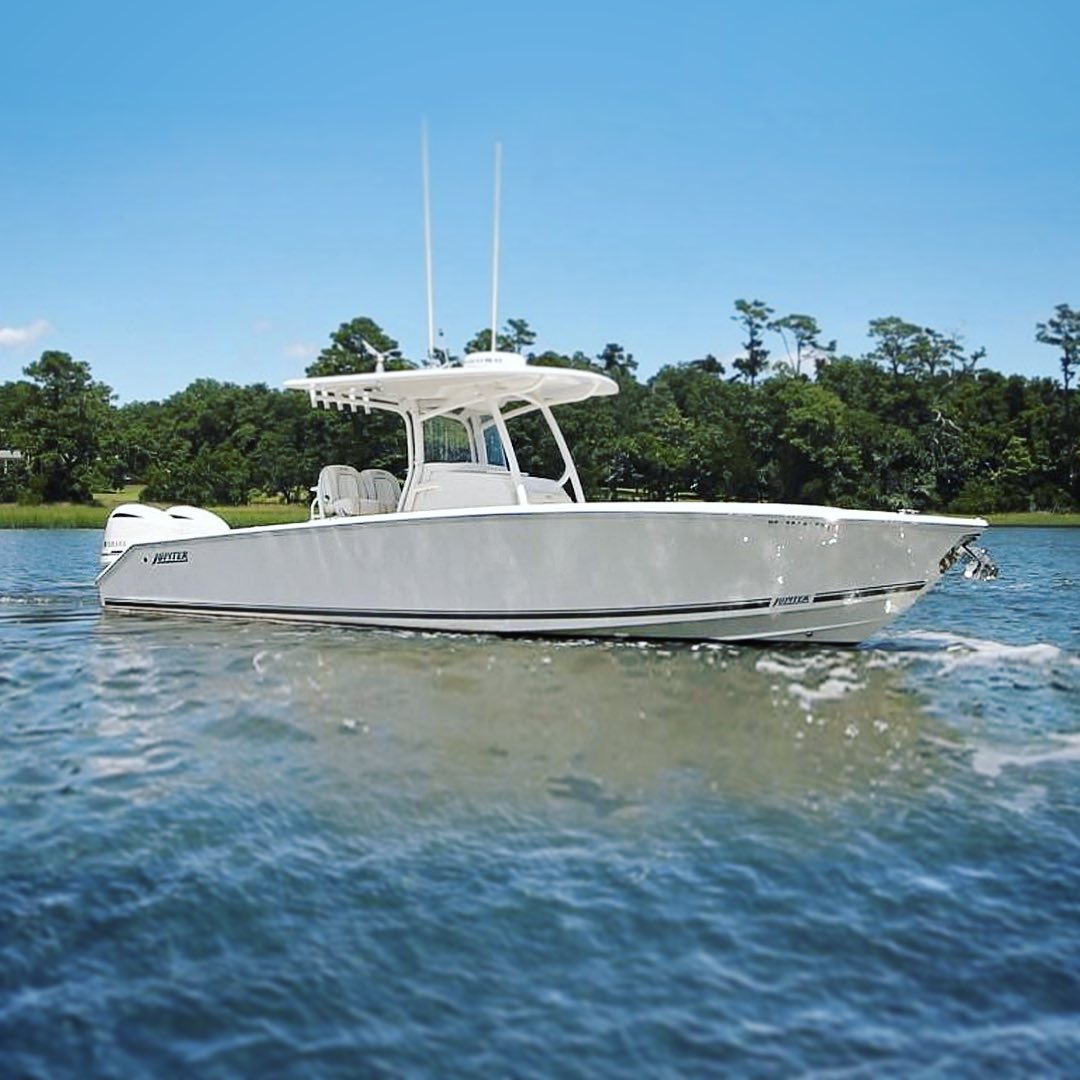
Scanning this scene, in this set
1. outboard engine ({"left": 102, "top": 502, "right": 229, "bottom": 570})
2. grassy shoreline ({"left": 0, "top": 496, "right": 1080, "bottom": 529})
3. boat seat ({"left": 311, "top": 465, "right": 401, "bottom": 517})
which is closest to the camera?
boat seat ({"left": 311, "top": 465, "right": 401, "bottom": 517})

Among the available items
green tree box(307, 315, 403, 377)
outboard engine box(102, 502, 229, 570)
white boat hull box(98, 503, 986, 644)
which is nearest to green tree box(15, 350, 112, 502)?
green tree box(307, 315, 403, 377)

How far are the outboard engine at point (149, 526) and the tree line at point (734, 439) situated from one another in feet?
140

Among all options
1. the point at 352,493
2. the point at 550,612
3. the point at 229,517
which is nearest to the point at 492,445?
the point at 352,493

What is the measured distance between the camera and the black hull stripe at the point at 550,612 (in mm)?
11758

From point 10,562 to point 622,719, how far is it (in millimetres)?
22344

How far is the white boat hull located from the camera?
11469 millimetres

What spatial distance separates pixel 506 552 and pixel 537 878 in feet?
23.5

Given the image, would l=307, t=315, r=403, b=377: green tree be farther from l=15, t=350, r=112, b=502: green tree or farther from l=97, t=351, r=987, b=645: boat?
l=97, t=351, r=987, b=645: boat

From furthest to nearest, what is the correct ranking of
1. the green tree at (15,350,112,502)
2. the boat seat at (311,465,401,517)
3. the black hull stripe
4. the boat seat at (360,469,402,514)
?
1. the green tree at (15,350,112,502)
2. the boat seat at (360,469,402,514)
3. the boat seat at (311,465,401,517)
4. the black hull stripe

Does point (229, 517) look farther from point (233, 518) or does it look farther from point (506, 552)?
point (506, 552)

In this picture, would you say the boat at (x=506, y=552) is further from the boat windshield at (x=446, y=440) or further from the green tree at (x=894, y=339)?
the green tree at (x=894, y=339)

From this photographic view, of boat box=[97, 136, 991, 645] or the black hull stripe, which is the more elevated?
boat box=[97, 136, 991, 645]

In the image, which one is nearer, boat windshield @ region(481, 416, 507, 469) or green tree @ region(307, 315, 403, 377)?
boat windshield @ region(481, 416, 507, 469)

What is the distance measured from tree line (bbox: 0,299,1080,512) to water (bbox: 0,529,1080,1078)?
50337mm
